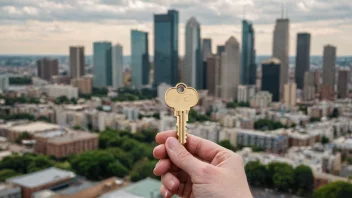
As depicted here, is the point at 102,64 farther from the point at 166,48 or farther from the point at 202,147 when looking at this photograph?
the point at 202,147

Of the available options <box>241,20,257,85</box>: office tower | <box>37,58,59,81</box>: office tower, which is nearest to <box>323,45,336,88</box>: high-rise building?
<box>241,20,257,85</box>: office tower

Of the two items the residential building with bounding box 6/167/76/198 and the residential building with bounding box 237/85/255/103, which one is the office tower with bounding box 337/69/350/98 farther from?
the residential building with bounding box 6/167/76/198

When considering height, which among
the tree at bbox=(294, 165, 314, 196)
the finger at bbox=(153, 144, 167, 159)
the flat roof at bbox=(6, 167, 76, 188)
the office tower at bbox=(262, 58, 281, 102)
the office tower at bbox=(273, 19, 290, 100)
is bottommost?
the tree at bbox=(294, 165, 314, 196)

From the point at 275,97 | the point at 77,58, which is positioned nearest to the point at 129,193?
the point at 275,97

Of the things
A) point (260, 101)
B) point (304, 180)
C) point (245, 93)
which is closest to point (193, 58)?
point (245, 93)

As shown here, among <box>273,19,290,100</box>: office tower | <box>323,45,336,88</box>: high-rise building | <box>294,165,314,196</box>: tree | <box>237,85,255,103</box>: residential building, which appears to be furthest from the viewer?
<box>273,19,290,100</box>: office tower

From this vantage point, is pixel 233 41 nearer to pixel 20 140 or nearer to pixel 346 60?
pixel 346 60

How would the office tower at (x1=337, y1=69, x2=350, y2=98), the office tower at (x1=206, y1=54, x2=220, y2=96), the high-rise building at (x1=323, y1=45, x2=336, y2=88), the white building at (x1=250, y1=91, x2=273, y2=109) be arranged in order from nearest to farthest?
the white building at (x1=250, y1=91, x2=273, y2=109) < the office tower at (x1=337, y1=69, x2=350, y2=98) < the high-rise building at (x1=323, y1=45, x2=336, y2=88) < the office tower at (x1=206, y1=54, x2=220, y2=96)
